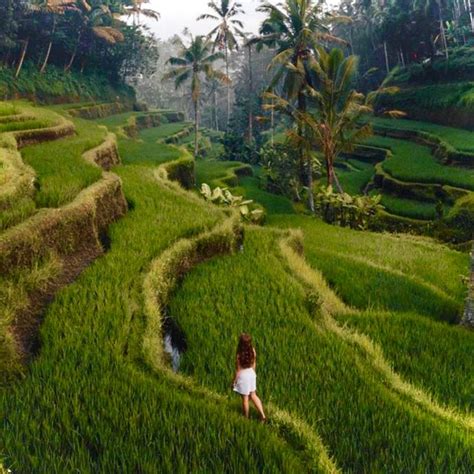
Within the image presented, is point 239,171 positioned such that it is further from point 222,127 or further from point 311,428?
point 222,127

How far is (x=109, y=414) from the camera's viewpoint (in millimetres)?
3102

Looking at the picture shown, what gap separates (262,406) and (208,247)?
3.60m

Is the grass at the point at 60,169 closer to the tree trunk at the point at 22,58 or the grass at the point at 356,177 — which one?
the grass at the point at 356,177

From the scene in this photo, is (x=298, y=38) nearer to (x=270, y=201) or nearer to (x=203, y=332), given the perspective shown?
(x=270, y=201)

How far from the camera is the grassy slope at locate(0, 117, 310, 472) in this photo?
8.98ft

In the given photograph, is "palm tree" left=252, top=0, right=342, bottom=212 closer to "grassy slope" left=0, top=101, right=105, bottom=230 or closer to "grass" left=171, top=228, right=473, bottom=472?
"grassy slope" left=0, top=101, right=105, bottom=230

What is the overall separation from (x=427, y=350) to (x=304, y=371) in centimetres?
179

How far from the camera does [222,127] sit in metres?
60.2

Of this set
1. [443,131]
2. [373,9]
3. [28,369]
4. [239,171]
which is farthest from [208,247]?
[373,9]

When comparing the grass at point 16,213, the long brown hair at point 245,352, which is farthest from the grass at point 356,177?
the long brown hair at point 245,352

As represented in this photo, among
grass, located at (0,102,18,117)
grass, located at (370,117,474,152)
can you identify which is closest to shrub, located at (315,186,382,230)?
grass, located at (370,117,474,152)

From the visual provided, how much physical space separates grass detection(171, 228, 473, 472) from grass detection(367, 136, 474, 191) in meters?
14.2

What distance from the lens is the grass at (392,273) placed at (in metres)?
6.84

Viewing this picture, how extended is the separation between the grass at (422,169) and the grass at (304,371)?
14.2 metres
